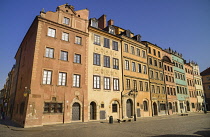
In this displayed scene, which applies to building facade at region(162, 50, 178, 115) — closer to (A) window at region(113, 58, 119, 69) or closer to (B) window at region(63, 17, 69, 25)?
(A) window at region(113, 58, 119, 69)

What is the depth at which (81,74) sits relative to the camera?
21891 mm

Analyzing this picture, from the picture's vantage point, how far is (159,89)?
118 ft

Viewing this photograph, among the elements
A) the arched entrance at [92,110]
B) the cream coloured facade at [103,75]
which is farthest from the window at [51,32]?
the arched entrance at [92,110]

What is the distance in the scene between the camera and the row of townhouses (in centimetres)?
1834

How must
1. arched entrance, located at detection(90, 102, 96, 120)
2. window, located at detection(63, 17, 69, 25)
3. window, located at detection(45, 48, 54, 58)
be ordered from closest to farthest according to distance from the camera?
window, located at detection(45, 48, 54, 58) → window, located at detection(63, 17, 69, 25) → arched entrance, located at detection(90, 102, 96, 120)

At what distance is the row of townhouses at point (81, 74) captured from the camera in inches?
722

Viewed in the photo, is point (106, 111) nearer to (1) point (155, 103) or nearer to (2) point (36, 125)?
(2) point (36, 125)

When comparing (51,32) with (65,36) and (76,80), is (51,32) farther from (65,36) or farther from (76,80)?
(76,80)

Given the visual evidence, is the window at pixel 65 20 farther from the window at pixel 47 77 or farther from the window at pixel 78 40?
the window at pixel 47 77

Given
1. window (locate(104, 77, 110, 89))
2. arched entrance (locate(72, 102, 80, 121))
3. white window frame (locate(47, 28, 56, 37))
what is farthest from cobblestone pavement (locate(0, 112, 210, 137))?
white window frame (locate(47, 28, 56, 37))

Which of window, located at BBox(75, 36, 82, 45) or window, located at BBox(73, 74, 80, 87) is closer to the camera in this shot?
window, located at BBox(73, 74, 80, 87)

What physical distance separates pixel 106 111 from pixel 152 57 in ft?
62.8

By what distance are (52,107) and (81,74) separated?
6024 millimetres

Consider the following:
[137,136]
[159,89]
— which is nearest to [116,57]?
[159,89]
